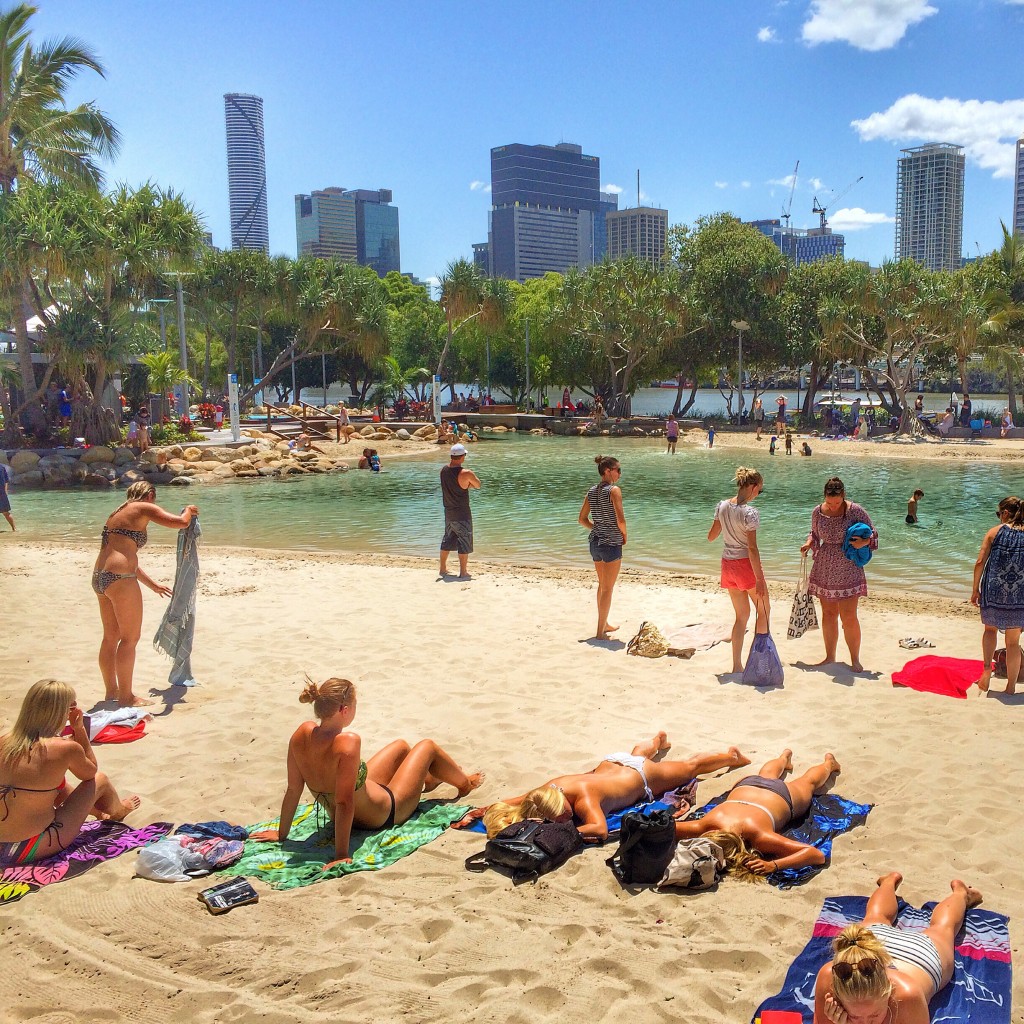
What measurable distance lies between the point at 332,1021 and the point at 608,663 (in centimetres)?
463

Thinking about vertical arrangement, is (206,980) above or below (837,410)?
below

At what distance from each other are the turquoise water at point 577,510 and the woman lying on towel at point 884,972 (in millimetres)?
8853

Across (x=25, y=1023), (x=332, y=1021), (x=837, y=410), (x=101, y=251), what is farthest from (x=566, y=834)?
(x=837, y=410)

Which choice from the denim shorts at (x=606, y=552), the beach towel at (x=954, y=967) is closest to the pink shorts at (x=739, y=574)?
the denim shorts at (x=606, y=552)

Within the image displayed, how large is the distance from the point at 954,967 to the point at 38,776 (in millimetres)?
4051

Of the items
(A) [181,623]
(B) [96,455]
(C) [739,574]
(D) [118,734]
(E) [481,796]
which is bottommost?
(E) [481,796]

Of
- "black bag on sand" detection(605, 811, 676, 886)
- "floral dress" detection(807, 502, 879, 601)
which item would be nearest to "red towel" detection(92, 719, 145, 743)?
"black bag on sand" detection(605, 811, 676, 886)

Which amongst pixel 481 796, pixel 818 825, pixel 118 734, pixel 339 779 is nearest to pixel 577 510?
pixel 118 734

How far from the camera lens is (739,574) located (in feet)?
23.5

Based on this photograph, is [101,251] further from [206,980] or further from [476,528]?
[206,980]

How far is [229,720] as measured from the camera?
6.24 m

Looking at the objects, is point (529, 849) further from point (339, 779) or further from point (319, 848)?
point (319, 848)

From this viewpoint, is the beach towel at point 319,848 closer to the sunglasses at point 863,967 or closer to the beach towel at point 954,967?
the beach towel at point 954,967

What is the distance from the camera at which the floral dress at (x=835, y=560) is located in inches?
277
